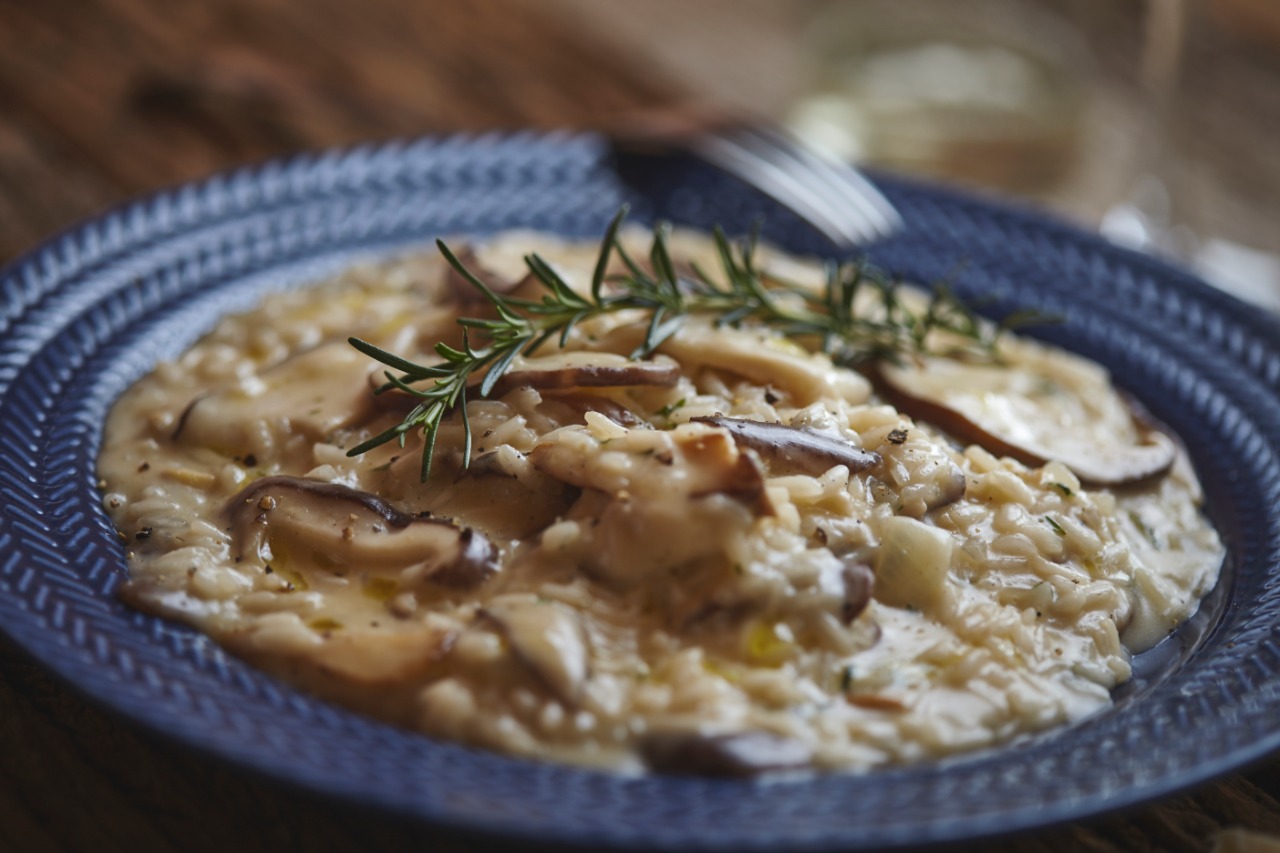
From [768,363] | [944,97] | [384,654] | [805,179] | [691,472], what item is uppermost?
[944,97]

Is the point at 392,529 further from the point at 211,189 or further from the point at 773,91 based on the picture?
the point at 773,91

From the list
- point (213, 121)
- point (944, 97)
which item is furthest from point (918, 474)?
point (944, 97)

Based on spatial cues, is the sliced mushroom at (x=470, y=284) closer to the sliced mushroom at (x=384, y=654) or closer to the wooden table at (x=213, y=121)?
the sliced mushroom at (x=384, y=654)

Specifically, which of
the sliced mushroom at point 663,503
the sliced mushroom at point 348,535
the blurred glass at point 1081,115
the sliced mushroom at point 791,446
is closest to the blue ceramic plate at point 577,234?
the sliced mushroom at point 348,535

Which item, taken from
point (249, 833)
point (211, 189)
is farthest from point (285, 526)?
point (211, 189)

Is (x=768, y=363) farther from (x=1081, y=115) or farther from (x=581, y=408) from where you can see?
(x=1081, y=115)

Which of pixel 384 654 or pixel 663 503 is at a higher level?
pixel 663 503
